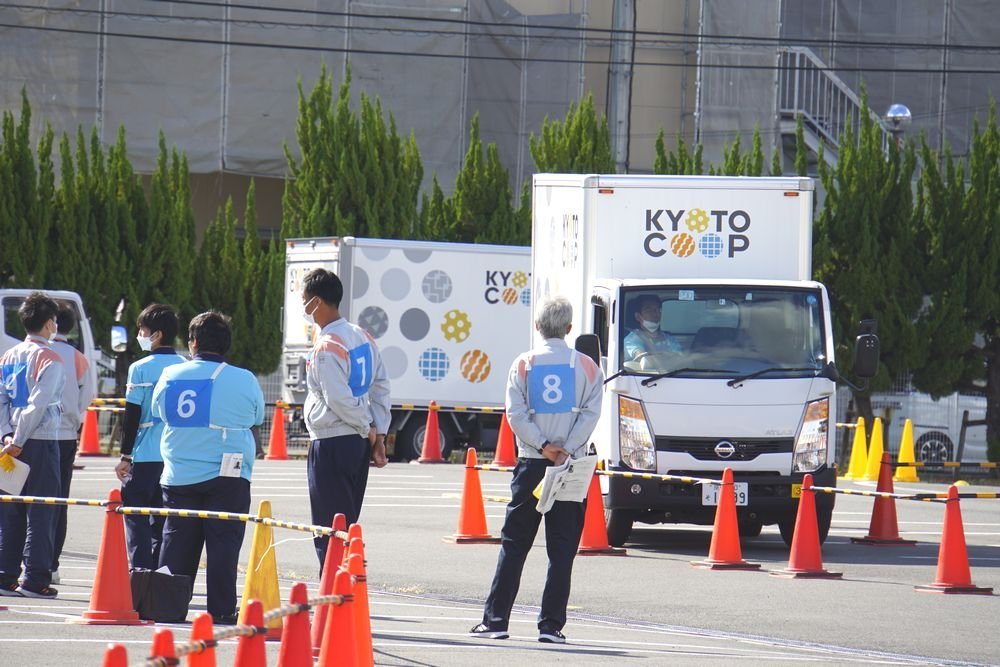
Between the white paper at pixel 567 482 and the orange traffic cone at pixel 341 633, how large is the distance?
8.72 feet

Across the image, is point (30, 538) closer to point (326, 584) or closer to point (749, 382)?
point (326, 584)

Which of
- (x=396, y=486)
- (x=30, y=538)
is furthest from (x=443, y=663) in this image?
(x=396, y=486)

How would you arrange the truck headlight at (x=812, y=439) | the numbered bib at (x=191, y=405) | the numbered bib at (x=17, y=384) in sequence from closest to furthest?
the numbered bib at (x=191, y=405) < the numbered bib at (x=17, y=384) < the truck headlight at (x=812, y=439)

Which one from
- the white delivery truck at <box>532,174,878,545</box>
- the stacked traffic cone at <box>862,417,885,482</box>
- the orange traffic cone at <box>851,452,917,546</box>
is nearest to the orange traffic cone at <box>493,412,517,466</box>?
the stacked traffic cone at <box>862,417,885,482</box>

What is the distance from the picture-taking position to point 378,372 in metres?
10.2

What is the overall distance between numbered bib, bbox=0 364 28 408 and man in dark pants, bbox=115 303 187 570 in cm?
78

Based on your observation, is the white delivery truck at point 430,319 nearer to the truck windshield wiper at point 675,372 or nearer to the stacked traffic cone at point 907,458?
the stacked traffic cone at point 907,458

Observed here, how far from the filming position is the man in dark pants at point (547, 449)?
9727 mm

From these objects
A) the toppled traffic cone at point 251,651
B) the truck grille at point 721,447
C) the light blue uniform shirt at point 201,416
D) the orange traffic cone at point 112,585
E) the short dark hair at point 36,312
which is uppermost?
the short dark hair at point 36,312

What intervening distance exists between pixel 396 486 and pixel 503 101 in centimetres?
1368

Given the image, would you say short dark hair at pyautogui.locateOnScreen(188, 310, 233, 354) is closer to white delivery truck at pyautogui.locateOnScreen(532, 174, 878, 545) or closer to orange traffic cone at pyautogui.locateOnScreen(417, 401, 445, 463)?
Result: white delivery truck at pyautogui.locateOnScreen(532, 174, 878, 545)

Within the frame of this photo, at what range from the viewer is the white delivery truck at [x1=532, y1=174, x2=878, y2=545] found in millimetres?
14820

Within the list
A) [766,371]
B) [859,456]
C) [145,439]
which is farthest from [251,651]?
[859,456]

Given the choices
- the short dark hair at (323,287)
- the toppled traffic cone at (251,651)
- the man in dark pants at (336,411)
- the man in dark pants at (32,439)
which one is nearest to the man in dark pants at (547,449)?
the man in dark pants at (336,411)
